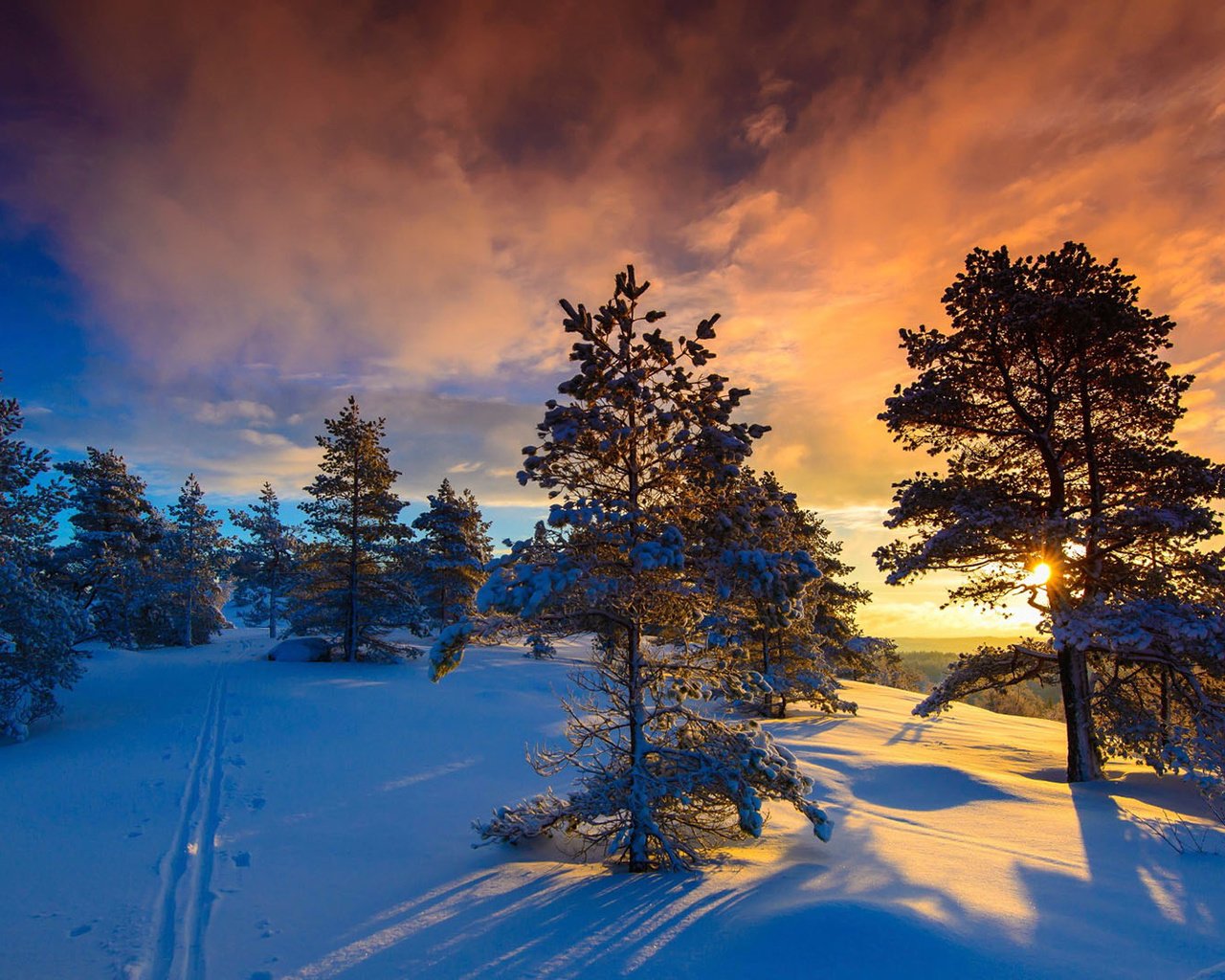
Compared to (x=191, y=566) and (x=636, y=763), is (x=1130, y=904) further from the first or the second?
(x=191, y=566)

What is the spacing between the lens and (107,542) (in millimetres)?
30000

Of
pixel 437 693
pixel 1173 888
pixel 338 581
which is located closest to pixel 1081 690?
pixel 1173 888

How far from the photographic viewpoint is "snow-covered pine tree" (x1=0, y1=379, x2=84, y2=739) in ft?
44.8

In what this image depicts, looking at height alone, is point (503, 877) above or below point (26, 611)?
below

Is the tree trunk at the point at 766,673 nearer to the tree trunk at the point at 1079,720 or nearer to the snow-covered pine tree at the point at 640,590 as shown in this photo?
the tree trunk at the point at 1079,720

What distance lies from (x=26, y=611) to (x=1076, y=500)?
24586 millimetres

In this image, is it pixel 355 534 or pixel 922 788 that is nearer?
pixel 922 788

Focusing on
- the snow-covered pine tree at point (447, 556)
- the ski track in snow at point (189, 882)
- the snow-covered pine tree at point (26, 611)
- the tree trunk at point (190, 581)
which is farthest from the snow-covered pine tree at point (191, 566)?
A: the ski track in snow at point (189, 882)

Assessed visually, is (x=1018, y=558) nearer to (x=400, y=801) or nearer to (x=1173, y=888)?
(x=1173, y=888)

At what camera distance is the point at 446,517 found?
34000mm

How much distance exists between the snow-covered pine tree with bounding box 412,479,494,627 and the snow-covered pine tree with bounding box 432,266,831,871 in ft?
85.0

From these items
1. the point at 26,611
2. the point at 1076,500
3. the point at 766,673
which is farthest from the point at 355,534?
the point at 1076,500

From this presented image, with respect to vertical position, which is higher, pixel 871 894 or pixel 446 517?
pixel 446 517

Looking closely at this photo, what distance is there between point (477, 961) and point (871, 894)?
12.0 feet
